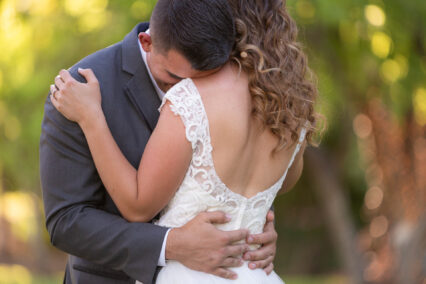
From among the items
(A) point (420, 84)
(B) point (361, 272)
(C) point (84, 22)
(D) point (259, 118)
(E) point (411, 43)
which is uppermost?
(D) point (259, 118)

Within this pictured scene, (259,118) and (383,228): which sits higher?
(259,118)

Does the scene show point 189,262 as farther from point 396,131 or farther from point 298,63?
point 396,131

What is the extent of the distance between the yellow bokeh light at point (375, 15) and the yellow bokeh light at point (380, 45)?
0.42 meters

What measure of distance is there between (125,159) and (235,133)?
1.55 ft

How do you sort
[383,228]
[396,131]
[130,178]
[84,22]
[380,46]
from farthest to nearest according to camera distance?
[383,228], [396,131], [84,22], [380,46], [130,178]

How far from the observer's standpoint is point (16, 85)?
10.7 m

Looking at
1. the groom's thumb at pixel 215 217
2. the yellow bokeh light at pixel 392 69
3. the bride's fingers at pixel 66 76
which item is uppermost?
the bride's fingers at pixel 66 76

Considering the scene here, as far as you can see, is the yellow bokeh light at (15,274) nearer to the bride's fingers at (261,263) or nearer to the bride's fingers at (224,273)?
the bride's fingers at (261,263)

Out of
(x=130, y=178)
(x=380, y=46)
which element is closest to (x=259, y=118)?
(x=130, y=178)

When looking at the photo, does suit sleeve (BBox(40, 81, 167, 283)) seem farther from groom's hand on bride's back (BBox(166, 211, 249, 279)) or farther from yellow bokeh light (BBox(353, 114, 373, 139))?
yellow bokeh light (BBox(353, 114, 373, 139))

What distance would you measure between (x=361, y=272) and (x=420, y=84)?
3.66m

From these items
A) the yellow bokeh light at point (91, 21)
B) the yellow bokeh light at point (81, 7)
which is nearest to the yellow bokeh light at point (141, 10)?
the yellow bokeh light at point (81, 7)

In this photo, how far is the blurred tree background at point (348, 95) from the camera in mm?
6898

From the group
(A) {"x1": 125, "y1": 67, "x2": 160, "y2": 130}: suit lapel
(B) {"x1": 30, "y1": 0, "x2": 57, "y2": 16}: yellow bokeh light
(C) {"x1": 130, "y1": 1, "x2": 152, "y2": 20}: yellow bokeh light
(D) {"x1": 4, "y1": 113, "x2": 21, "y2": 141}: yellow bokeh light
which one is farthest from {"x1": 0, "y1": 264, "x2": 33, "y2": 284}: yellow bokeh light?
(A) {"x1": 125, "y1": 67, "x2": 160, "y2": 130}: suit lapel
